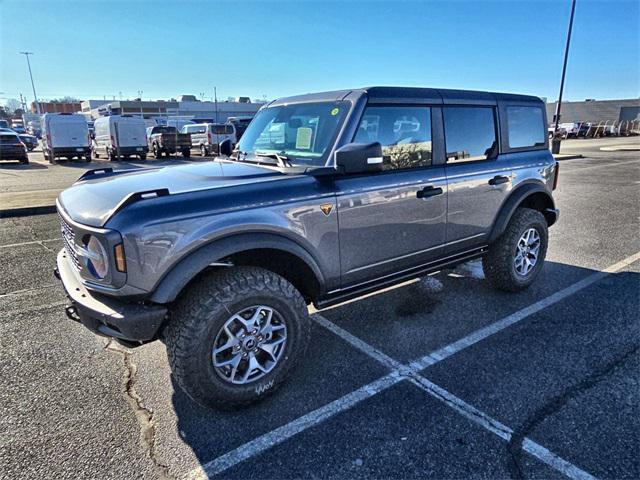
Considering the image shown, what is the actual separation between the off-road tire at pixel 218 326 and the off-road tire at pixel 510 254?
243 cm

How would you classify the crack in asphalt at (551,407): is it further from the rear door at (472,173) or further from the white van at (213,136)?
→ the white van at (213,136)

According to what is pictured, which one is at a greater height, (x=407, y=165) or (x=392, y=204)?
(x=407, y=165)

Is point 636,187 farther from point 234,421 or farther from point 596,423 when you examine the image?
point 234,421

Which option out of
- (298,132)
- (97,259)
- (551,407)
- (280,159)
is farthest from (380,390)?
(298,132)

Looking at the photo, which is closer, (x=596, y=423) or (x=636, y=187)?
(x=596, y=423)

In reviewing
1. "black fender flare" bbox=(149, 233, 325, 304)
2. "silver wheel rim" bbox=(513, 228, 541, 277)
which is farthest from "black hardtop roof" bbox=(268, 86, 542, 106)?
"silver wheel rim" bbox=(513, 228, 541, 277)

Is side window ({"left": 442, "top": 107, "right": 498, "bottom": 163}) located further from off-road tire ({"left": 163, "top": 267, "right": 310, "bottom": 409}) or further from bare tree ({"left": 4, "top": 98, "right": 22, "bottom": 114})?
bare tree ({"left": 4, "top": 98, "right": 22, "bottom": 114})

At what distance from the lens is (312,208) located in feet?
9.50

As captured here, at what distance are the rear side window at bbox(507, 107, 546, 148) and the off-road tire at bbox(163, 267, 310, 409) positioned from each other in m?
3.04

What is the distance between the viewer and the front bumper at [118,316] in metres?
2.35

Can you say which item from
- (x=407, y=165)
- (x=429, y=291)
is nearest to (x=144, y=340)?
(x=407, y=165)

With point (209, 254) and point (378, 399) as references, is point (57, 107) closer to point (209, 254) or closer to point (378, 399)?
point (209, 254)

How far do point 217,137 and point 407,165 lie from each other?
22.2 meters

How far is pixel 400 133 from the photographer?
3461 millimetres
